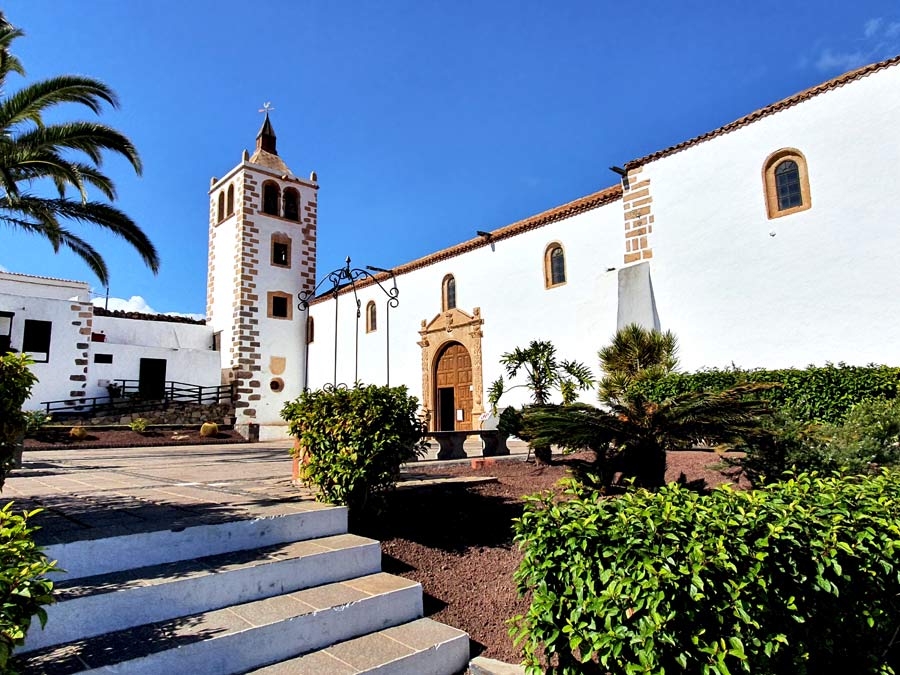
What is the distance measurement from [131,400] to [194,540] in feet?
66.9

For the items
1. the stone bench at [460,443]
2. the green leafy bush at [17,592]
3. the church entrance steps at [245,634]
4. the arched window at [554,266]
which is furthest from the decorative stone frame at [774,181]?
the green leafy bush at [17,592]

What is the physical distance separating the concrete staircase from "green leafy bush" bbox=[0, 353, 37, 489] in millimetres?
868

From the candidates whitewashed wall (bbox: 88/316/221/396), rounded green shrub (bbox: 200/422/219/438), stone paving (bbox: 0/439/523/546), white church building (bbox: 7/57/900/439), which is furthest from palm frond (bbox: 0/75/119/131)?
whitewashed wall (bbox: 88/316/221/396)

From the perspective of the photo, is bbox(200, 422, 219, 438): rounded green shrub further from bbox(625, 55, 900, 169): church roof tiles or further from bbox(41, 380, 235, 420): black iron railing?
bbox(625, 55, 900, 169): church roof tiles

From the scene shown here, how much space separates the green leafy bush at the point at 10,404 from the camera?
3.38m

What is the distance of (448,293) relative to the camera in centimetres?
1894

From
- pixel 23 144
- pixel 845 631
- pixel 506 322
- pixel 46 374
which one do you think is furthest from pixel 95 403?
pixel 845 631

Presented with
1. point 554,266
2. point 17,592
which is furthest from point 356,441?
point 554,266

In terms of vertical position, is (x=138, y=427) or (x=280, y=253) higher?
(x=280, y=253)

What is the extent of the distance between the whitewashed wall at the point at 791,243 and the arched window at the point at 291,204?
17488mm

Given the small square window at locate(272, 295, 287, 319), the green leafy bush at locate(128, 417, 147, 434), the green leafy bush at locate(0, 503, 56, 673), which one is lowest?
the green leafy bush at locate(0, 503, 56, 673)

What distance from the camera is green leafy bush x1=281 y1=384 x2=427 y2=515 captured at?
14.4 feet

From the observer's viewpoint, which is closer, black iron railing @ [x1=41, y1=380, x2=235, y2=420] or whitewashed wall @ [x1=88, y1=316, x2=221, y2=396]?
black iron railing @ [x1=41, y1=380, x2=235, y2=420]

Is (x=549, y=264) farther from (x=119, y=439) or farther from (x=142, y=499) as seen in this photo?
(x=119, y=439)
